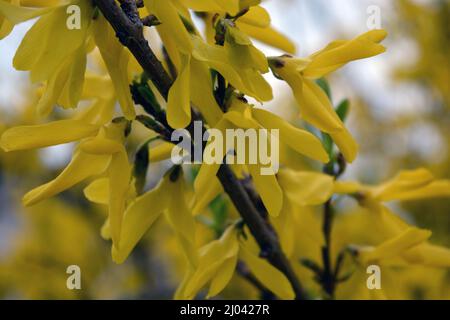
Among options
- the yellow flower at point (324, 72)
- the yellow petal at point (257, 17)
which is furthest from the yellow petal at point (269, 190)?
the yellow petal at point (257, 17)

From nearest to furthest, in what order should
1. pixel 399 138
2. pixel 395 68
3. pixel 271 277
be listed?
1. pixel 271 277
2. pixel 395 68
3. pixel 399 138

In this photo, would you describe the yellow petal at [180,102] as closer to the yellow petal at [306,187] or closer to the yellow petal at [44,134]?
the yellow petal at [44,134]

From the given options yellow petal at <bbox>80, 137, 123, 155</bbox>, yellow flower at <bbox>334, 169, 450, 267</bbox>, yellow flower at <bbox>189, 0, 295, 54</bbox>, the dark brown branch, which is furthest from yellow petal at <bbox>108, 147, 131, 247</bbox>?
yellow flower at <bbox>334, 169, 450, 267</bbox>

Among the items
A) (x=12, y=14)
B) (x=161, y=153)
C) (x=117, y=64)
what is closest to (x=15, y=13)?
(x=12, y=14)

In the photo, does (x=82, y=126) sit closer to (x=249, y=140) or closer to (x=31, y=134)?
(x=31, y=134)

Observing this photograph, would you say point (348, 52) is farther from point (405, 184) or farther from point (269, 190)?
point (405, 184)
